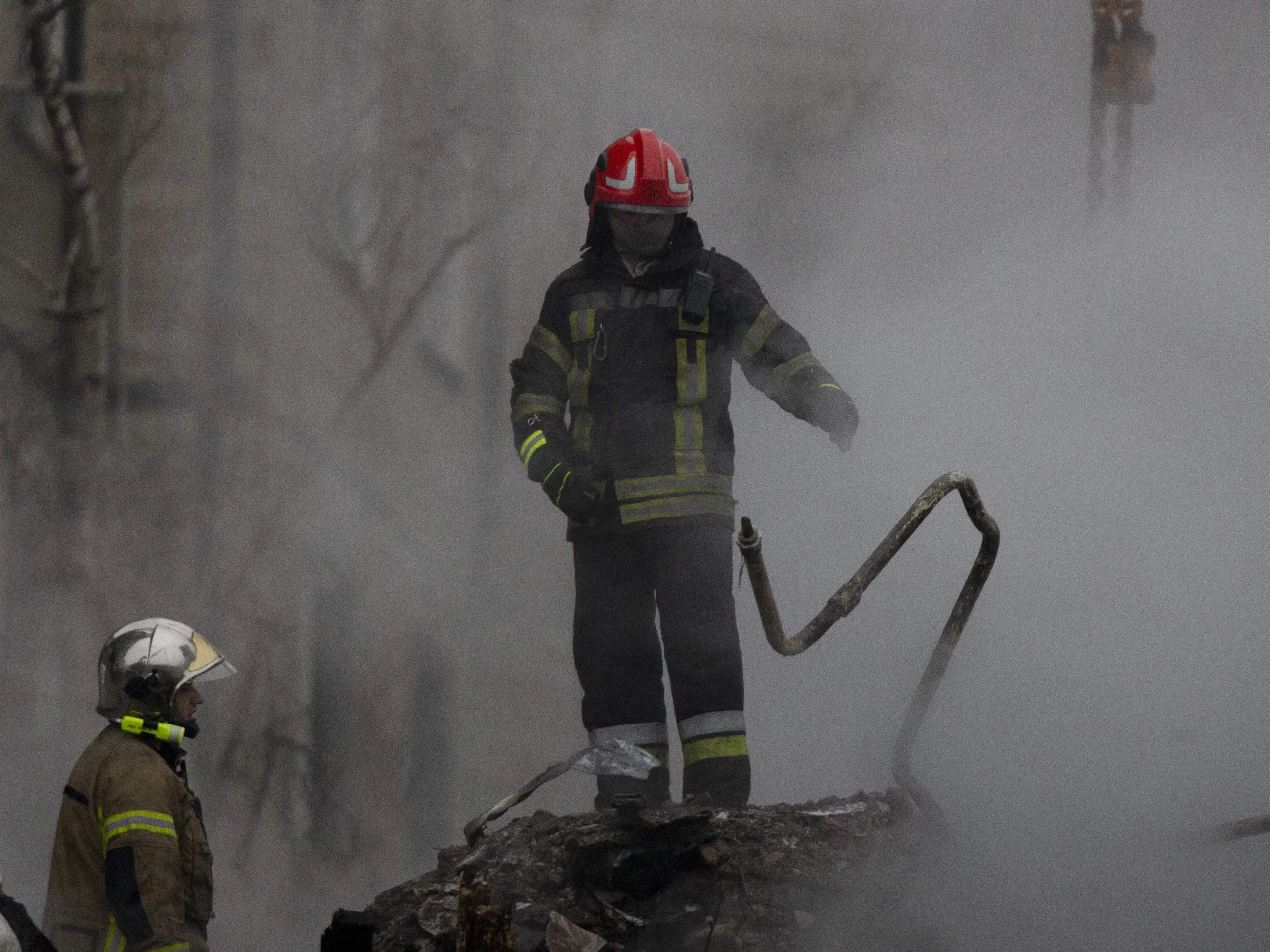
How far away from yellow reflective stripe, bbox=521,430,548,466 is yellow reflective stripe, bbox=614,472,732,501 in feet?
0.90

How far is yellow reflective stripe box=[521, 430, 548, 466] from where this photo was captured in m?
4.67

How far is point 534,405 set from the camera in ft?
15.7

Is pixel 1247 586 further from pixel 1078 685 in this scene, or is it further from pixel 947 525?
pixel 947 525

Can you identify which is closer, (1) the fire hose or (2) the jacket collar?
(1) the fire hose

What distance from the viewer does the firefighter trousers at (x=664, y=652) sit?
178 inches

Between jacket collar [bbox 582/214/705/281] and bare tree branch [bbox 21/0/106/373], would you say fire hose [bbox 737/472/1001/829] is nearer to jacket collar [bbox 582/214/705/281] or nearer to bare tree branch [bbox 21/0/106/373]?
jacket collar [bbox 582/214/705/281]

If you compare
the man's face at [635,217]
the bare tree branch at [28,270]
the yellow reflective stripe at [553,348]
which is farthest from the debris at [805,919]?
the bare tree branch at [28,270]

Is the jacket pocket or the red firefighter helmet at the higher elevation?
the red firefighter helmet

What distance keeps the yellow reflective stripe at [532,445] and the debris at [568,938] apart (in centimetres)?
155

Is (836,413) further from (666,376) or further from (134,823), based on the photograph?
(134,823)

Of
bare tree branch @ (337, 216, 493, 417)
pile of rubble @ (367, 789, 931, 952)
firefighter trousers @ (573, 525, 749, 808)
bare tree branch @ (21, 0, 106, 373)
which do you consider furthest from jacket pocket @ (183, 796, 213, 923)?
bare tree branch @ (21, 0, 106, 373)

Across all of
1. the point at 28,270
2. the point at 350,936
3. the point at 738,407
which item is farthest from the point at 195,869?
the point at 28,270

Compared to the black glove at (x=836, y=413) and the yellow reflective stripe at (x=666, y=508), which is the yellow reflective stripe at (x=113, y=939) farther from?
the black glove at (x=836, y=413)

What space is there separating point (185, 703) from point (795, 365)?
210 centimetres
